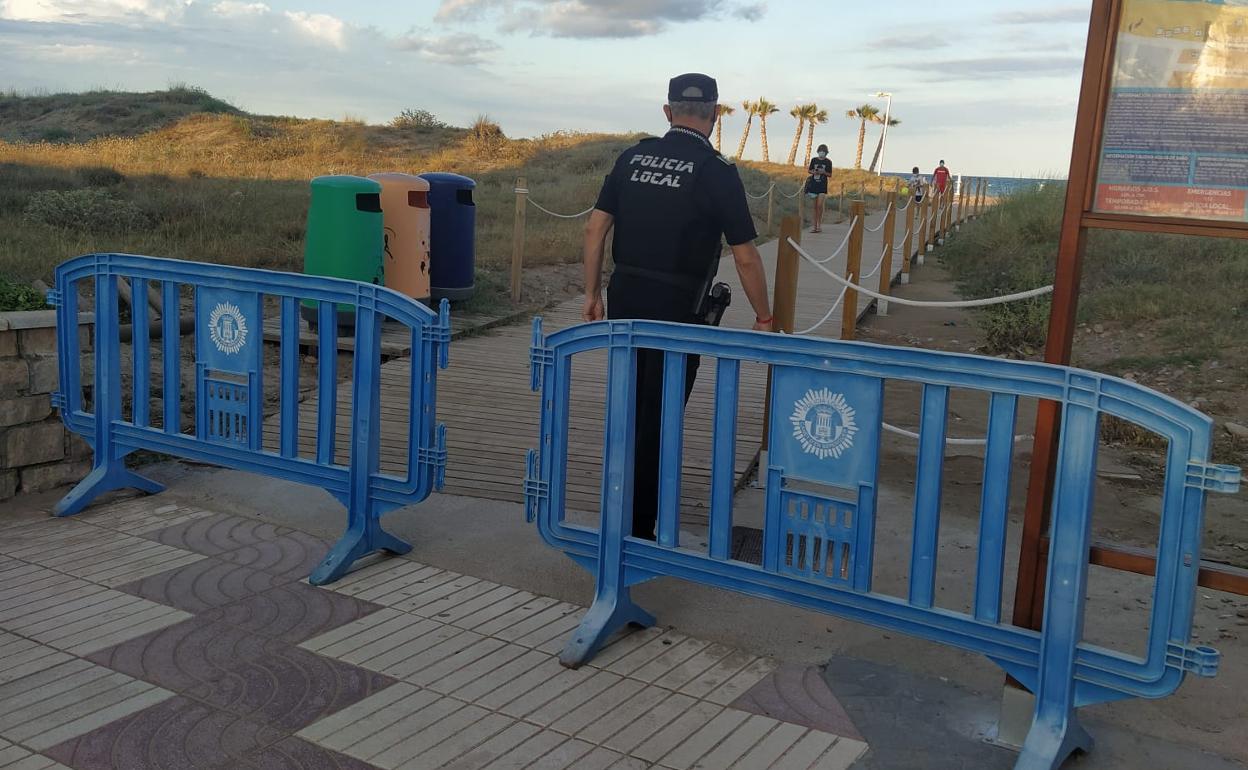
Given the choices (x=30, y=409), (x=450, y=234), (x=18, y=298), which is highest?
(x=450, y=234)

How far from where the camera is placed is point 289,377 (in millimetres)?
4949

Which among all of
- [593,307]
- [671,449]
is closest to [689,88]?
[593,307]

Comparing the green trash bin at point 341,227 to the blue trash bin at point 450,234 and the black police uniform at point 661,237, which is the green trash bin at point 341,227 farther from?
the black police uniform at point 661,237

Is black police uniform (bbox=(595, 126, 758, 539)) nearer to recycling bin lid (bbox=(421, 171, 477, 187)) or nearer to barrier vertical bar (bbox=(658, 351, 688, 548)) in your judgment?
barrier vertical bar (bbox=(658, 351, 688, 548))

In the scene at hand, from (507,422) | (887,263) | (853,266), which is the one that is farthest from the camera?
(887,263)

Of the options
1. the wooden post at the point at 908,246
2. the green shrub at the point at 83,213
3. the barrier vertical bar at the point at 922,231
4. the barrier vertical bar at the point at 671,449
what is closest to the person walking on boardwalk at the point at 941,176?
the barrier vertical bar at the point at 922,231

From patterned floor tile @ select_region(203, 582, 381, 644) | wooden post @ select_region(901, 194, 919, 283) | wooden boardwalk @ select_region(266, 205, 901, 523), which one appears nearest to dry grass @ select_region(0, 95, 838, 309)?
wooden boardwalk @ select_region(266, 205, 901, 523)

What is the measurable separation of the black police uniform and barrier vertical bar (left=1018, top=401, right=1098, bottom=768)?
1788 mm

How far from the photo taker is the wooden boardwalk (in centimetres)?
609

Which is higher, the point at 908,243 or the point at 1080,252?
the point at 1080,252

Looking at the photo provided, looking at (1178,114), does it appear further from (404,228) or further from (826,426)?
(404,228)

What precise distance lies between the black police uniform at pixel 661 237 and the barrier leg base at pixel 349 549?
1127mm

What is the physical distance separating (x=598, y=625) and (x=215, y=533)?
221 cm

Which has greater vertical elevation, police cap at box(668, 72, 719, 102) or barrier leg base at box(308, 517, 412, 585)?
police cap at box(668, 72, 719, 102)
